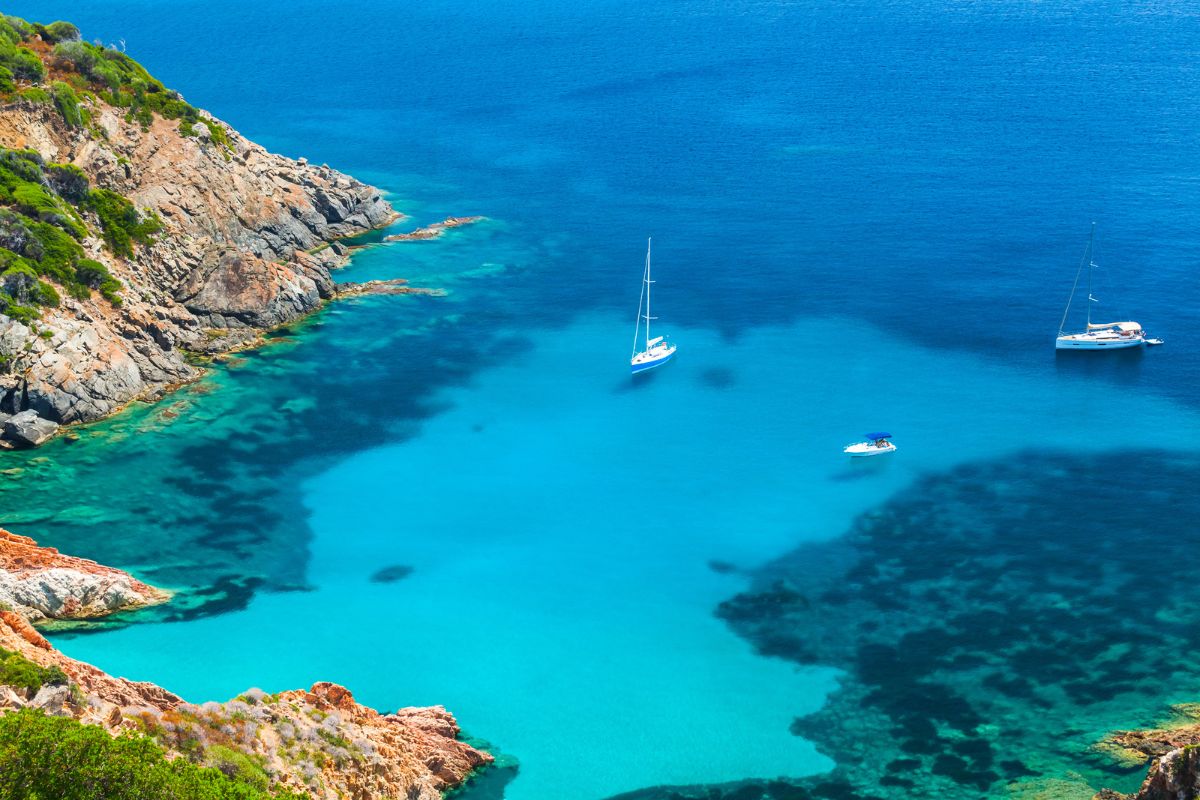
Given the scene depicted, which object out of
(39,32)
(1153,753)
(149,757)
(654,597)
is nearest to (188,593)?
(654,597)

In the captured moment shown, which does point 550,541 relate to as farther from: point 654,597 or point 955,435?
point 955,435

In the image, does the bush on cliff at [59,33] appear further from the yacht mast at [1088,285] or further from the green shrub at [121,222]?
the yacht mast at [1088,285]

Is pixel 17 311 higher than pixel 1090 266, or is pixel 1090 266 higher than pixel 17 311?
pixel 1090 266

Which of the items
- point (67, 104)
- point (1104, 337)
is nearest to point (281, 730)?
point (67, 104)

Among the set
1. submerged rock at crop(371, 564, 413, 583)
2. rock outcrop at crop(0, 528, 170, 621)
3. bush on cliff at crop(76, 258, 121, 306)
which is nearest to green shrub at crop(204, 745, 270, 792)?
rock outcrop at crop(0, 528, 170, 621)

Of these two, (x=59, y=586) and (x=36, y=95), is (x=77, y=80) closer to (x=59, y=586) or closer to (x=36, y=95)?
(x=36, y=95)
